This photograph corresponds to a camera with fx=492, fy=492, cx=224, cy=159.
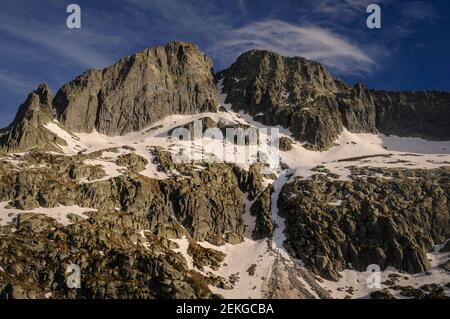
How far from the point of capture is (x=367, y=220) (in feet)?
458

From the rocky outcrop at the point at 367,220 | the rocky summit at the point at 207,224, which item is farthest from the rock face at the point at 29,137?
the rocky outcrop at the point at 367,220

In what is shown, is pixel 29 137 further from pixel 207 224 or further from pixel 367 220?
pixel 367 220

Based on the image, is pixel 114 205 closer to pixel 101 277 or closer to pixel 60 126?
pixel 101 277

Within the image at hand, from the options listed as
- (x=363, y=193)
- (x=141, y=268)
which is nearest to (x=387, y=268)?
(x=363, y=193)

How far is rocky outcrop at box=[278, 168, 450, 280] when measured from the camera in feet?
430

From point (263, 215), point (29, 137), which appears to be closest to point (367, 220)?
point (263, 215)

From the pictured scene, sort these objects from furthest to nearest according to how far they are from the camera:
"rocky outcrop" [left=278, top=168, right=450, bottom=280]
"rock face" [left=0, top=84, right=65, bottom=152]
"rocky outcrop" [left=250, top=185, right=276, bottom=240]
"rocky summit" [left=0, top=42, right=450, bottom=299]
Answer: "rock face" [left=0, top=84, right=65, bottom=152], "rocky outcrop" [left=250, top=185, right=276, bottom=240], "rocky outcrop" [left=278, top=168, right=450, bottom=280], "rocky summit" [left=0, top=42, right=450, bottom=299]

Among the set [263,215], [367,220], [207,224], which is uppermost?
[263,215]

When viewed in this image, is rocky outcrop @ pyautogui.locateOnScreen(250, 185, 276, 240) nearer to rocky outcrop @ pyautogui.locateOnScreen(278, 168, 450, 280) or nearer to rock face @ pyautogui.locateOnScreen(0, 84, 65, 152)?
rocky outcrop @ pyautogui.locateOnScreen(278, 168, 450, 280)

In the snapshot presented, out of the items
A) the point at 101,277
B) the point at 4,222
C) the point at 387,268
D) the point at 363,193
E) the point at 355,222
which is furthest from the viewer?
the point at 363,193

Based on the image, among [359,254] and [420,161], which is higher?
[420,161]

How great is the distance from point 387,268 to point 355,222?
1616 centimetres

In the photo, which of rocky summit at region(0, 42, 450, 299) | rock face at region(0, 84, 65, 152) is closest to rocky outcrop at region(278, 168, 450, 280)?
rocky summit at region(0, 42, 450, 299)

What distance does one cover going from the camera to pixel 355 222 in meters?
140
